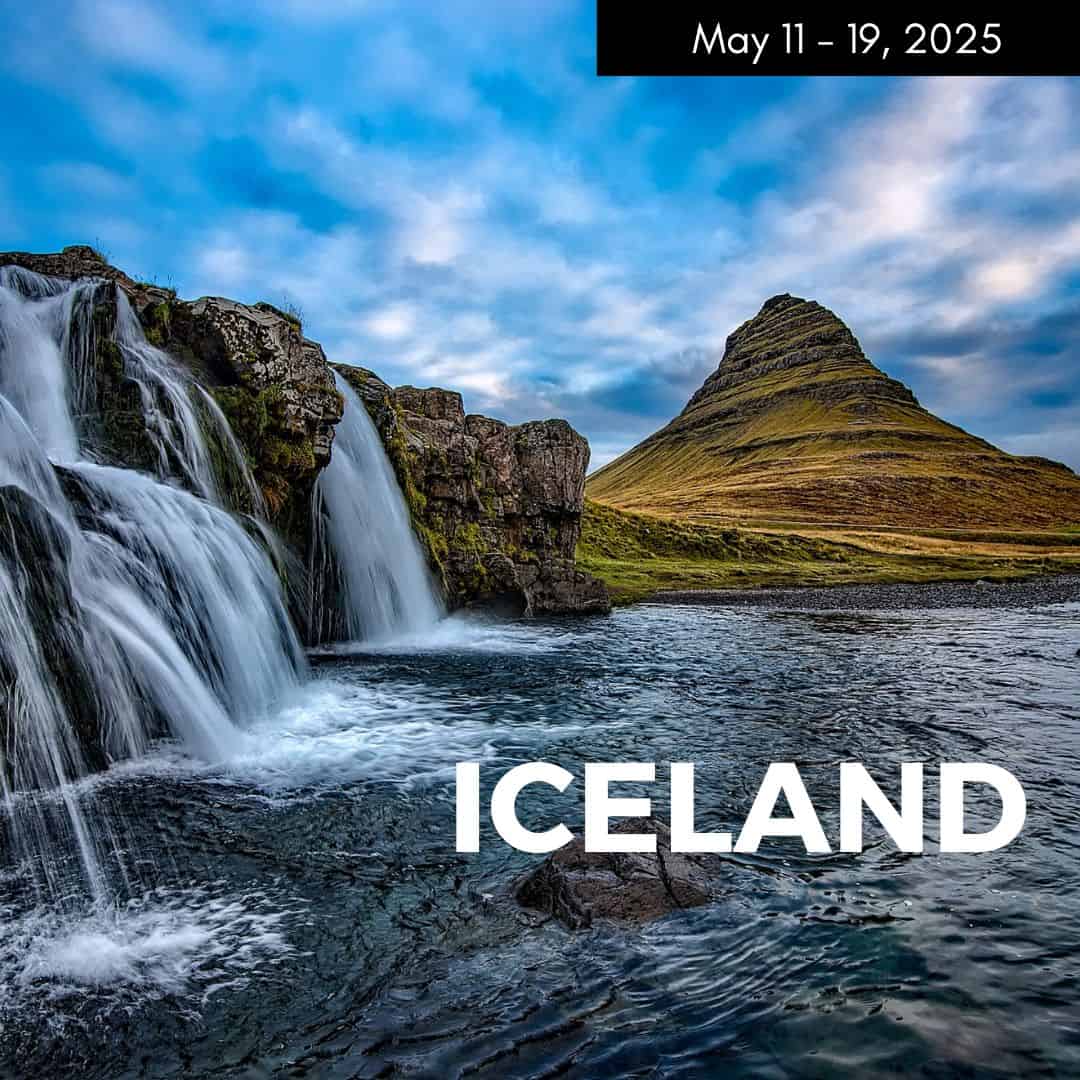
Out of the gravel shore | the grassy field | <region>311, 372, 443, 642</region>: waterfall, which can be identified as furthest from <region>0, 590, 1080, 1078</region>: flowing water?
the grassy field

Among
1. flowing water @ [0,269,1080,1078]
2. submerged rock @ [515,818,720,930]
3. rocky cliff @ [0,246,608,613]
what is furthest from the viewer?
rocky cliff @ [0,246,608,613]

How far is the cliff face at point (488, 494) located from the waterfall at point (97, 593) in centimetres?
1184

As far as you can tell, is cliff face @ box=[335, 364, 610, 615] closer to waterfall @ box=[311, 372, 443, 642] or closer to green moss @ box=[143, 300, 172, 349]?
waterfall @ box=[311, 372, 443, 642]

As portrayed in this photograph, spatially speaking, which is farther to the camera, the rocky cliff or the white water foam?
the rocky cliff

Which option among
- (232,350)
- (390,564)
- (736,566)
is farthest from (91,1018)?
(736,566)

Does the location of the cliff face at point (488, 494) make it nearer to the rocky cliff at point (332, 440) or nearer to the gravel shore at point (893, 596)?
the rocky cliff at point (332, 440)

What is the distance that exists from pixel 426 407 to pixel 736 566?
41746 mm

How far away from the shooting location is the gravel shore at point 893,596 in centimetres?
4547

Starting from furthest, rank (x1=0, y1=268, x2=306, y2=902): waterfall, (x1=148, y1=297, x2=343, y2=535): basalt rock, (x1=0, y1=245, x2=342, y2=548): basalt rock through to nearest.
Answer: (x1=148, y1=297, x2=343, y2=535): basalt rock, (x1=0, y1=245, x2=342, y2=548): basalt rock, (x1=0, y1=268, x2=306, y2=902): waterfall

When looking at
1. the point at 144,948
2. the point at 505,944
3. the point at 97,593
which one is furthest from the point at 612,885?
the point at 97,593

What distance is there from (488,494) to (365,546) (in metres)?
12.5

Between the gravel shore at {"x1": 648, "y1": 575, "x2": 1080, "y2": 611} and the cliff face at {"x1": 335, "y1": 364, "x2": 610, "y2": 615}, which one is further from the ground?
the cliff face at {"x1": 335, "y1": 364, "x2": 610, "y2": 615}

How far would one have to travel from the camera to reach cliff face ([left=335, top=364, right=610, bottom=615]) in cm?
3362

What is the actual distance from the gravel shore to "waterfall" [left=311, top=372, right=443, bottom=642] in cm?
1987
